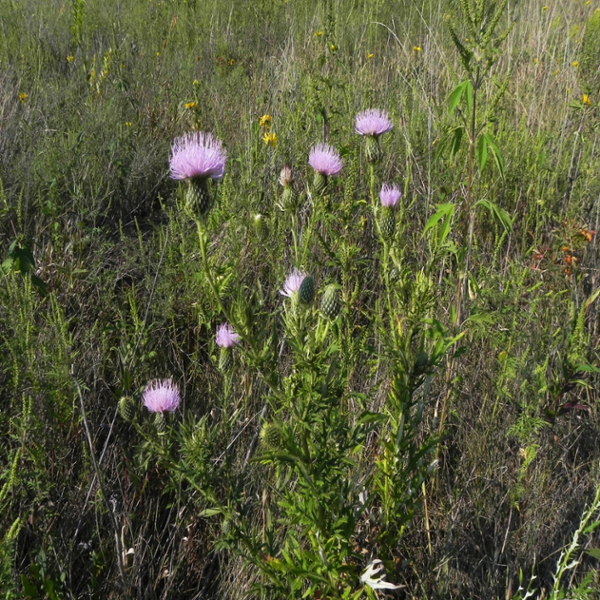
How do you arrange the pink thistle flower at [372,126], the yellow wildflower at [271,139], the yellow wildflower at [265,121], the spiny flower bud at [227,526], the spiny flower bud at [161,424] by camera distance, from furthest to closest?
the yellow wildflower at [265,121] < the yellow wildflower at [271,139] < the pink thistle flower at [372,126] < the spiny flower bud at [161,424] < the spiny flower bud at [227,526]

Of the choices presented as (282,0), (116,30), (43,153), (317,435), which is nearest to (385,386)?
(317,435)

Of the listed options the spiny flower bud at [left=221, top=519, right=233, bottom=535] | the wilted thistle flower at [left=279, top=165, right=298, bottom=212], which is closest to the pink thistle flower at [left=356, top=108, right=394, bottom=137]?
the wilted thistle flower at [left=279, top=165, right=298, bottom=212]

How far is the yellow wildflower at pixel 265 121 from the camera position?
3.00 meters

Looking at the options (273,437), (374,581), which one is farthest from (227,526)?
(374,581)

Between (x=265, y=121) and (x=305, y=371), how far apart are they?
80.1 inches

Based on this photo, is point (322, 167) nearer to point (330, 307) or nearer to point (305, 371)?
point (330, 307)

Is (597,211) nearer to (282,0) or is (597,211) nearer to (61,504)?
(61,504)

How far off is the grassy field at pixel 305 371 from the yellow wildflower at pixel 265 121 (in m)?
0.05

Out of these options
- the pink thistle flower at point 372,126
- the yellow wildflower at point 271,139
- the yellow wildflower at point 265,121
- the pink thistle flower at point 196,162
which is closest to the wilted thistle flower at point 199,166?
the pink thistle flower at point 196,162

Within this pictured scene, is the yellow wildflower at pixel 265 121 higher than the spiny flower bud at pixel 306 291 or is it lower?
lower

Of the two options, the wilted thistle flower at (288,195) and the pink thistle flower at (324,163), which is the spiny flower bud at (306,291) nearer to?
the wilted thistle flower at (288,195)

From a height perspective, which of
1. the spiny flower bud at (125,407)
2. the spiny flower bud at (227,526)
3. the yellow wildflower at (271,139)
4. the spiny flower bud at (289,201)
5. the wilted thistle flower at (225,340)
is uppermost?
the spiny flower bud at (289,201)

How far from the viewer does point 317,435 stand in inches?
55.4

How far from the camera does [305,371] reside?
1.35 metres
